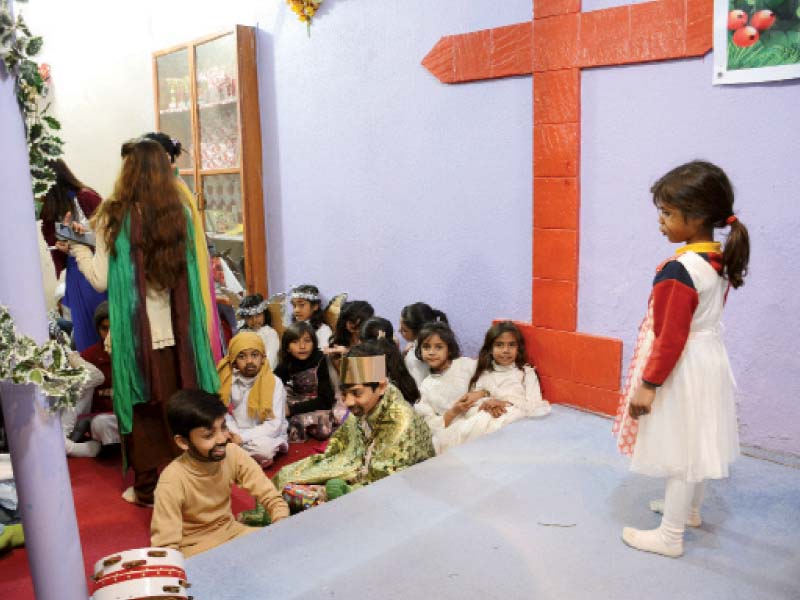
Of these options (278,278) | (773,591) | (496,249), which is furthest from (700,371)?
(278,278)

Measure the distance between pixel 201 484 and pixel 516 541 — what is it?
1043 millimetres

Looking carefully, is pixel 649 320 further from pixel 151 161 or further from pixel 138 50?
pixel 138 50

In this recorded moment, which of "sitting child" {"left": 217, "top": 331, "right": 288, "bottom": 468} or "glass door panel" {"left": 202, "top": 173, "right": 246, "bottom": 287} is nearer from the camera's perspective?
"sitting child" {"left": 217, "top": 331, "right": 288, "bottom": 468}

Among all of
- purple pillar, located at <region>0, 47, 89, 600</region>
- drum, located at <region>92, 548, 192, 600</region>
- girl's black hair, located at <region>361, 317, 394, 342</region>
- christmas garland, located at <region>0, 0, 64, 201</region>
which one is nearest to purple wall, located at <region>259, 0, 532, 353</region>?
girl's black hair, located at <region>361, 317, 394, 342</region>

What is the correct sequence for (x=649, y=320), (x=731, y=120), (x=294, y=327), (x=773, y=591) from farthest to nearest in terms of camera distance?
(x=294, y=327) < (x=731, y=120) < (x=649, y=320) < (x=773, y=591)

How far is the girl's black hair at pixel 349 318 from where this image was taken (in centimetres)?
411

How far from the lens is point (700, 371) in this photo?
2016 millimetres

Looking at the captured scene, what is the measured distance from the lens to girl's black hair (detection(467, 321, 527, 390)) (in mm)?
3443

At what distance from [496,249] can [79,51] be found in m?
4.30

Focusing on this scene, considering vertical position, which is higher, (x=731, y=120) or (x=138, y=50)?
(x=138, y=50)

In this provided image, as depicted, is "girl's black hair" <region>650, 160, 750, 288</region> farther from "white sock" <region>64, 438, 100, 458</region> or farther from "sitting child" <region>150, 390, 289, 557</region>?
"white sock" <region>64, 438, 100, 458</region>

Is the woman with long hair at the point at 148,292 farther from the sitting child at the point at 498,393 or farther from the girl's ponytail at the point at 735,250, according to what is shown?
the girl's ponytail at the point at 735,250

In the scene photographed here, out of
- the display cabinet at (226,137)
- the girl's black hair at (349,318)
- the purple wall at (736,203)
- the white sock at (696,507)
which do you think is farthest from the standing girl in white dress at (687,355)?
the display cabinet at (226,137)

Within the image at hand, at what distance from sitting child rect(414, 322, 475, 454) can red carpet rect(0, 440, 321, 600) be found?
0.63 m
